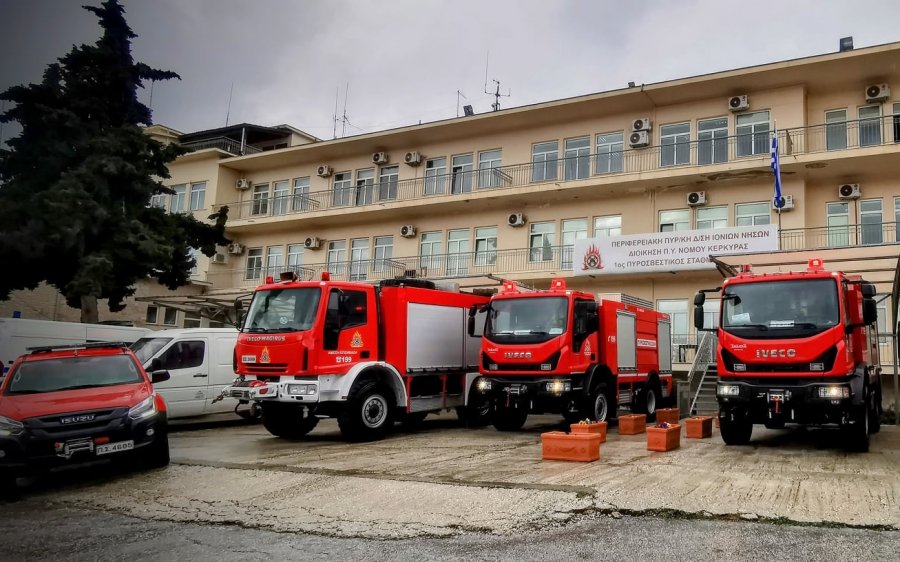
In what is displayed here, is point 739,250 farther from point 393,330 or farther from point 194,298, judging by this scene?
point 194,298

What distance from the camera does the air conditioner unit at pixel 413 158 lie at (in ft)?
97.2

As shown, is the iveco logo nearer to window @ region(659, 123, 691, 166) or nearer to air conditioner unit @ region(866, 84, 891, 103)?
window @ region(659, 123, 691, 166)

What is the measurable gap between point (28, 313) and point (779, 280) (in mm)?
24188

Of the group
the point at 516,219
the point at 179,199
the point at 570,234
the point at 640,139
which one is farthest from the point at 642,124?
the point at 179,199

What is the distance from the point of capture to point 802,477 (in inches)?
322

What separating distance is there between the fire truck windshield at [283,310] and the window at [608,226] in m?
14.8

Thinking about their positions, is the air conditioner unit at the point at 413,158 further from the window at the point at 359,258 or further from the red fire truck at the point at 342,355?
the red fire truck at the point at 342,355

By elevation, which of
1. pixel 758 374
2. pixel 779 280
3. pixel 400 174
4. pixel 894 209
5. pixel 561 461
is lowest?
pixel 561 461

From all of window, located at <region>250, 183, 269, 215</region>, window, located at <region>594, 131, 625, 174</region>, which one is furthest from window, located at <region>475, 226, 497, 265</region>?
window, located at <region>250, 183, 269, 215</region>

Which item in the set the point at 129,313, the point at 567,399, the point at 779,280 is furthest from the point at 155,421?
the point at 129,313

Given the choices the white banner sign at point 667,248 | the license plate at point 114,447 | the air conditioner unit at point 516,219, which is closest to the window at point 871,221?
the white banner sign at point 667,248

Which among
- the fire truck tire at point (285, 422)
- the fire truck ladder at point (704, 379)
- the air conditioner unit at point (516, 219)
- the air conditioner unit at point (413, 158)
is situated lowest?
the fire truck tire at point (285, 422)

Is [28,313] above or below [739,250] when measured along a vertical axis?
below

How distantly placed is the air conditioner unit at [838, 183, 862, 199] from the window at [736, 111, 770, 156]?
2.52m
